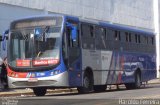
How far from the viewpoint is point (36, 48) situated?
22.1 m

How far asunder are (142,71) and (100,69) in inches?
262

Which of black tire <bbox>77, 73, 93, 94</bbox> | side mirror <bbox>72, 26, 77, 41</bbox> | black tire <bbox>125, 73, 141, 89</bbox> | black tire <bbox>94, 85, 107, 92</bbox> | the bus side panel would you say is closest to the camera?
side mirror <bbox>72, 26, 77, 41</bbox>

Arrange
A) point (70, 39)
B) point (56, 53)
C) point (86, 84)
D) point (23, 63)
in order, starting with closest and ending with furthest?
point (56, 53)
point (23, 63)
point (70, 39)
point (86, 84)

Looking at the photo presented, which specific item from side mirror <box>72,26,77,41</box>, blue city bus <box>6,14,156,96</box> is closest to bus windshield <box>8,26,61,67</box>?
blue city bus <box>6,14,156,96</box>

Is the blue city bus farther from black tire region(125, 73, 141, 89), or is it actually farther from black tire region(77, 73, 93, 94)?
black tire region(125, 73, 141, 89)

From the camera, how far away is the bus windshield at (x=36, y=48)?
2189 cm

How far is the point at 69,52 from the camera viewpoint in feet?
73.6

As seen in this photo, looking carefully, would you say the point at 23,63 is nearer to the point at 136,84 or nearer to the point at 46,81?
the point at 46,81

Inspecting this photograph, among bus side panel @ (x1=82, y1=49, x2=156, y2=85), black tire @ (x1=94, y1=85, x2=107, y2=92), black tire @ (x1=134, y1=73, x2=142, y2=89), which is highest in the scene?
bus side panel @ (x1=82, y1=49, x2=156, y2=85)

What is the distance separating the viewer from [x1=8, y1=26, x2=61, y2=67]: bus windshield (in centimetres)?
2189

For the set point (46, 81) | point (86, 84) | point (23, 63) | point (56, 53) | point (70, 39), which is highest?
point (70, 39)

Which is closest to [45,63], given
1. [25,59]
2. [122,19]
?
[25,59]

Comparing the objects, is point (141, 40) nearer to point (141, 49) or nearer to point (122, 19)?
point (141, 49)

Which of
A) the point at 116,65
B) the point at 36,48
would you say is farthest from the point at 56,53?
the point at 116,65
